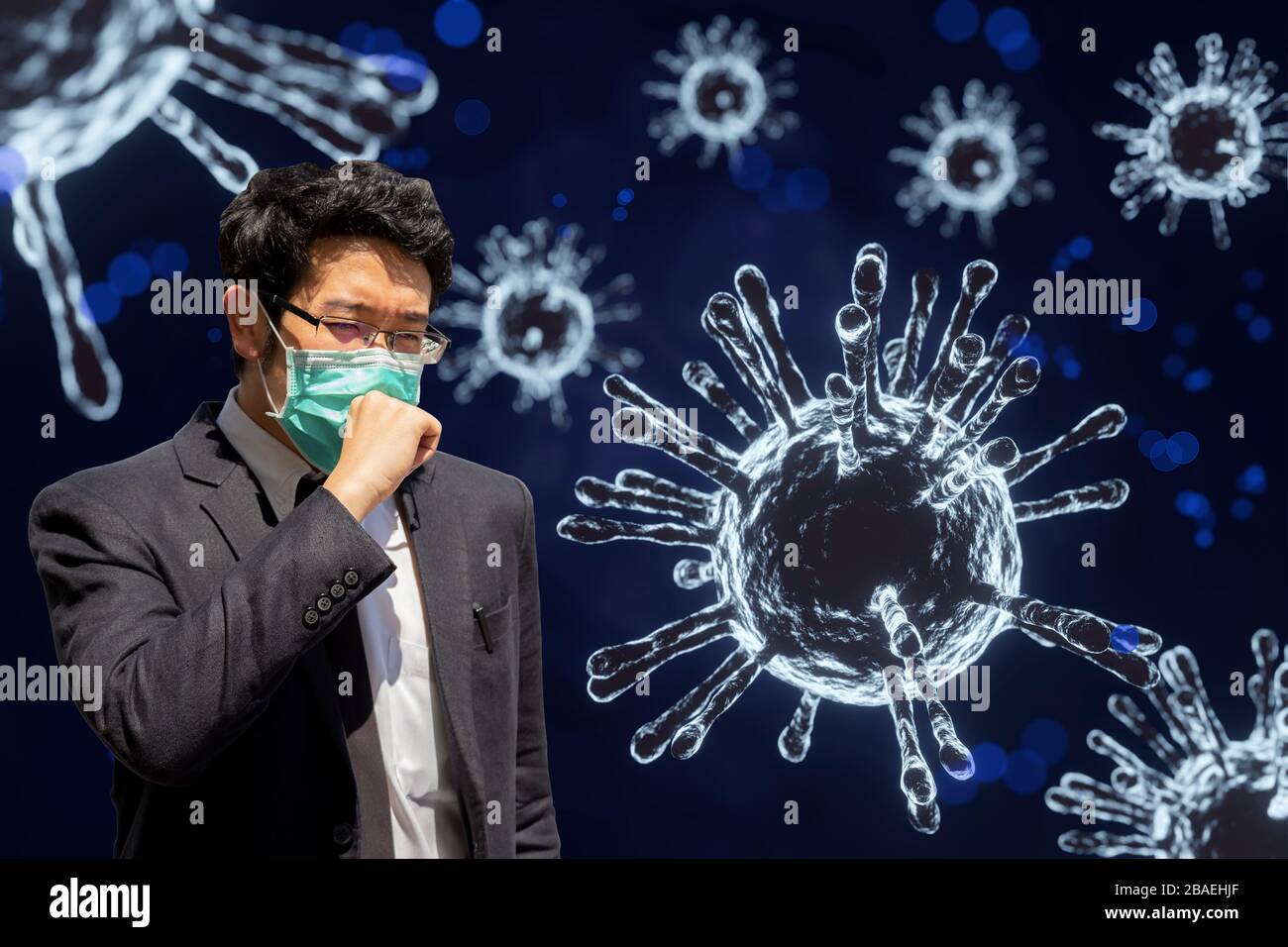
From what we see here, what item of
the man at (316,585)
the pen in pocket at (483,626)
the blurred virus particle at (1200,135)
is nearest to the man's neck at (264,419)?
the man at (316,585)

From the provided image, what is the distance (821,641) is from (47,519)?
2.55m

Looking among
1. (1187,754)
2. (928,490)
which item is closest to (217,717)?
(928,490)

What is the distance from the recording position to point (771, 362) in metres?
3.70

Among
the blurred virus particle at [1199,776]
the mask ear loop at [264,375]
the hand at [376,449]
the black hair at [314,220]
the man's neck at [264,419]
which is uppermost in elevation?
the black hair at [314,220]

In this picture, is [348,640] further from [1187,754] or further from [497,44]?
[1187,754]

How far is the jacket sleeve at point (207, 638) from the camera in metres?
1.45

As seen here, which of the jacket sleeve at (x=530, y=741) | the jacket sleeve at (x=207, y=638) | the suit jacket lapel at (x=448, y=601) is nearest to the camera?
the jacket sleeve at (x=207, y=638)

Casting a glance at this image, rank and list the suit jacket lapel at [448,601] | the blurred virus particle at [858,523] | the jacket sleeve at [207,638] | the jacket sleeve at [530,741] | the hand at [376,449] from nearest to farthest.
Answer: the jacket sleeve at [207,638]
the hand at [376,449]
the suit jacket lapel at [448,601]
the jacket sleeve at [530,741]
the blurred virus particle at [858,523]

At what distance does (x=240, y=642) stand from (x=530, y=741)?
0.68m

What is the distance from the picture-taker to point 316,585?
1485 millimetres

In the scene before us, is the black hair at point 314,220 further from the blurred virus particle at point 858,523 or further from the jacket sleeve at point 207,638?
the blurred virus particle at point 858,523

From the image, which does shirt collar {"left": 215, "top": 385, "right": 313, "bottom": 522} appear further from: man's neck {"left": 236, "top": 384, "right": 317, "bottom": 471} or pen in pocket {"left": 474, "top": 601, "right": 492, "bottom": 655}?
pen in pocket {"left": 474, "top": 601, "right": 492, "bottom": 655}

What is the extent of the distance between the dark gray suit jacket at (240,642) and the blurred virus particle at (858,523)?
1.72 meters

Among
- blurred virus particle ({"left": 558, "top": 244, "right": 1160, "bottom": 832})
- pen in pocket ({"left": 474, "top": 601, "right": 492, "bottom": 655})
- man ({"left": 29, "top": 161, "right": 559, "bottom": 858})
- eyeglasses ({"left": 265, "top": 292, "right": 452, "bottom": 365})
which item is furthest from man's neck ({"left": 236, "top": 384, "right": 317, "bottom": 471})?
blurred virus particle ({"left": 558, "top": 244, "right": 1160, "bottom": 832})
